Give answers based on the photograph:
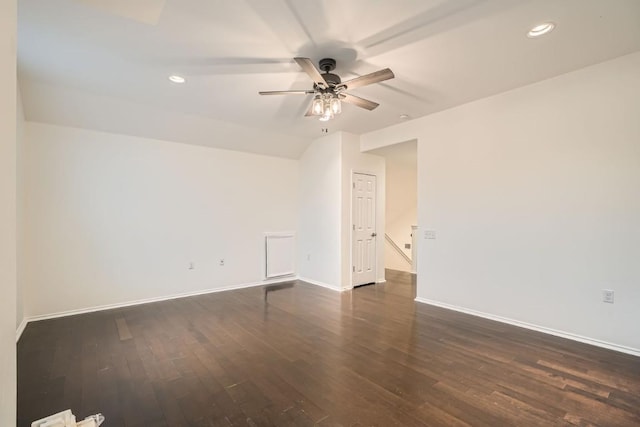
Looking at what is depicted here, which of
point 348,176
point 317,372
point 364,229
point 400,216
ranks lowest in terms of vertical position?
point 317,372

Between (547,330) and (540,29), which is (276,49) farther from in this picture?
(547,330)

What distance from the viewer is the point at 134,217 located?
4293 millimetres

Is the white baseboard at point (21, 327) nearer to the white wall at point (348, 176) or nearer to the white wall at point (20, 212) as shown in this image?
the white wall at point (20, 212)

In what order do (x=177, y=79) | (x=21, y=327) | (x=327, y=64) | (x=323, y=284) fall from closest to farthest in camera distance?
(x=327, y=64) < (x=177, y=79) < (x=21, y=327) < (x=323, y=284)

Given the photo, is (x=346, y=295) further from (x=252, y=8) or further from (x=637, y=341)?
(x=252, y=8)

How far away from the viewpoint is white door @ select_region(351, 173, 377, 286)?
528 centimetres

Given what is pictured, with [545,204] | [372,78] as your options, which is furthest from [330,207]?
[545,204]

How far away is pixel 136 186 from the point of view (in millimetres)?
4305

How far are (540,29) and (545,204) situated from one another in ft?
5.98

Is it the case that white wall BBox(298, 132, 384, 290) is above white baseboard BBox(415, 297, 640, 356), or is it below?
above

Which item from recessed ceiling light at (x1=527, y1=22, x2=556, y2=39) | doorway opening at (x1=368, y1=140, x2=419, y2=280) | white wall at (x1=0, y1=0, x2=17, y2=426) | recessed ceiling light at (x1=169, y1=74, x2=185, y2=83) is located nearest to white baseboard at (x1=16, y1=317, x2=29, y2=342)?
white wall at (x1=0, y1=0, x2=17, y2=426)

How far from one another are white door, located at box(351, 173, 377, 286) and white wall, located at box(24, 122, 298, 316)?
5.54ft

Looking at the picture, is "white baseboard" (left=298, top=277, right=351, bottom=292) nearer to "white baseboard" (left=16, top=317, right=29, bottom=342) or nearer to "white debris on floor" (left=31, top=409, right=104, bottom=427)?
"white debris on floor" (left=31, top=409, right=104, bottom=427)

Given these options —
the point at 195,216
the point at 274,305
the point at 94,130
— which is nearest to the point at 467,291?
the point at 274,305
